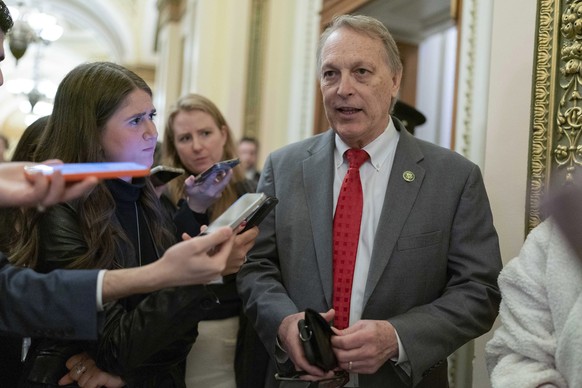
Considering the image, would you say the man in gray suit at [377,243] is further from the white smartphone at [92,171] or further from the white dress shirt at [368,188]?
the white smartphone at [92,171]

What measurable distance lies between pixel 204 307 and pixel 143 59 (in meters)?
12.8

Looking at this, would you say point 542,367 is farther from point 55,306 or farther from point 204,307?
point 55,306

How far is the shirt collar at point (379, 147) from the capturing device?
84.8 inches

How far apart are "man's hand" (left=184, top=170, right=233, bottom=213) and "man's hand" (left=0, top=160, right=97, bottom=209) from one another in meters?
1.04

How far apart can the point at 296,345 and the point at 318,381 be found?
0.15 meters

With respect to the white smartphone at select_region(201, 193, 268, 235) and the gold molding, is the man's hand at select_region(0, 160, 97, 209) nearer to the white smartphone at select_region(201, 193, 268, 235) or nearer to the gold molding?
the white smartphone at select_region(201, 193, 268, 235)

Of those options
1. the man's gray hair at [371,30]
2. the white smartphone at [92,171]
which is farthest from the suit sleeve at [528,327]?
the white smartphone at [92,171]

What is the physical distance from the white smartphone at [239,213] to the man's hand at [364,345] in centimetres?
47

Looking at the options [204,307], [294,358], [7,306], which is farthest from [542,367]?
[7,306]

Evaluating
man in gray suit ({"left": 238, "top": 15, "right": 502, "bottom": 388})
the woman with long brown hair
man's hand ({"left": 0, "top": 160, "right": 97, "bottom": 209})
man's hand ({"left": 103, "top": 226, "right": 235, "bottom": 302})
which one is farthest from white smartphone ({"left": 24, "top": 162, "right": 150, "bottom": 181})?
man in gray suit ({"left": 238, "top": 15, "right": 502, "bottom": 388})

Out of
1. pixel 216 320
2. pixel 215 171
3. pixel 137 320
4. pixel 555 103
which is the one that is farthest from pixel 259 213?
pixel 555 103

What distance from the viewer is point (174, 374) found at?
73.4 inches

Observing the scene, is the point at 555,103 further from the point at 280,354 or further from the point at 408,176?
the point at 280,354

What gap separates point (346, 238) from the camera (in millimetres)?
2041
